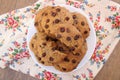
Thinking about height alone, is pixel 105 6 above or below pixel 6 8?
below

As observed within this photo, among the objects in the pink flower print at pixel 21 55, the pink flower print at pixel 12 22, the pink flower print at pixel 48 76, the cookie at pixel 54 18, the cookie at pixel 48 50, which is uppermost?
the pink flower print at pixel 12 22

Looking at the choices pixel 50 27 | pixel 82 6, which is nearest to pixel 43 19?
pixel 50 27

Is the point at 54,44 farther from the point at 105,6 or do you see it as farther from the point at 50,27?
the point at 105,6

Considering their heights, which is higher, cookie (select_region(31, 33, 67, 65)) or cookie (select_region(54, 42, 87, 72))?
cookie (select_region(31, 33, 67, 65))

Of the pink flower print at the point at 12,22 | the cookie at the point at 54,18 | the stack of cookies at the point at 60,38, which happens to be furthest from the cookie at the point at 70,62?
the pink flower print at the point at 12,22

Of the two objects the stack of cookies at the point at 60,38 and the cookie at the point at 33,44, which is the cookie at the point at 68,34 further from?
the cookie at the point at 33,44

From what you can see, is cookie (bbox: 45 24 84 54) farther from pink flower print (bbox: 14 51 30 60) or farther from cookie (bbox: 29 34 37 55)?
pink flower print (bbox: 14 51 30 60)

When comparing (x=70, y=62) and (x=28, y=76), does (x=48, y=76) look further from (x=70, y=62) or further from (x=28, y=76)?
(x=70, y=62)

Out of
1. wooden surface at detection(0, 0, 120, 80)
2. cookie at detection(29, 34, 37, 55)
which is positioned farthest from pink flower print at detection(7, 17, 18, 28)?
cookie at detection(29, 34, 37, 55)
